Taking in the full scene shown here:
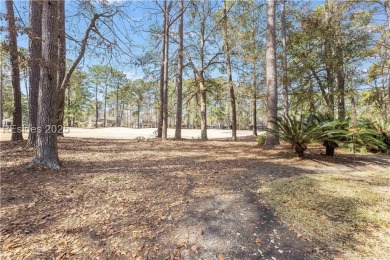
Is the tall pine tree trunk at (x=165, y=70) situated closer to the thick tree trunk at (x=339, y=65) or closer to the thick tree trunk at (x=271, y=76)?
the thick tree trunk at (x=271, y=76)

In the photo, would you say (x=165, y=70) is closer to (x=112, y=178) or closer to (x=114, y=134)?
(x=112, y=178)

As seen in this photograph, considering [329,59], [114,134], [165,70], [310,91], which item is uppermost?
[329,59]

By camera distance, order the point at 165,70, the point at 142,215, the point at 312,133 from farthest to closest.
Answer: the point at 165,70 < the point at 312,133 < the point at 142,215

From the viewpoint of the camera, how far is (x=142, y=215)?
229 cm

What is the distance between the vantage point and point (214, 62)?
36.0 ft

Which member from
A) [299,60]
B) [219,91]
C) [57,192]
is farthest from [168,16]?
[57,192]

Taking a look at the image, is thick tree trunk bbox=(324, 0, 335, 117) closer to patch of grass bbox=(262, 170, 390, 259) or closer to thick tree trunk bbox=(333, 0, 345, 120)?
thick tree trunk bbox=(333, 0, 345, 120)

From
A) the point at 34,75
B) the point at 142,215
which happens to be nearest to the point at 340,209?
the point at 142,215

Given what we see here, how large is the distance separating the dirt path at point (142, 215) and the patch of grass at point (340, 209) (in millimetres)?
225

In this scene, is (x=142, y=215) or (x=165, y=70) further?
(x=165, y=70)

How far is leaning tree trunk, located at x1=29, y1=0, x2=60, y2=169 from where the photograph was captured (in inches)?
152

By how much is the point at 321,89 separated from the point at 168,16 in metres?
7.99

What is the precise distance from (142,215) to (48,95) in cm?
316

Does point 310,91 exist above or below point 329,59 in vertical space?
below
